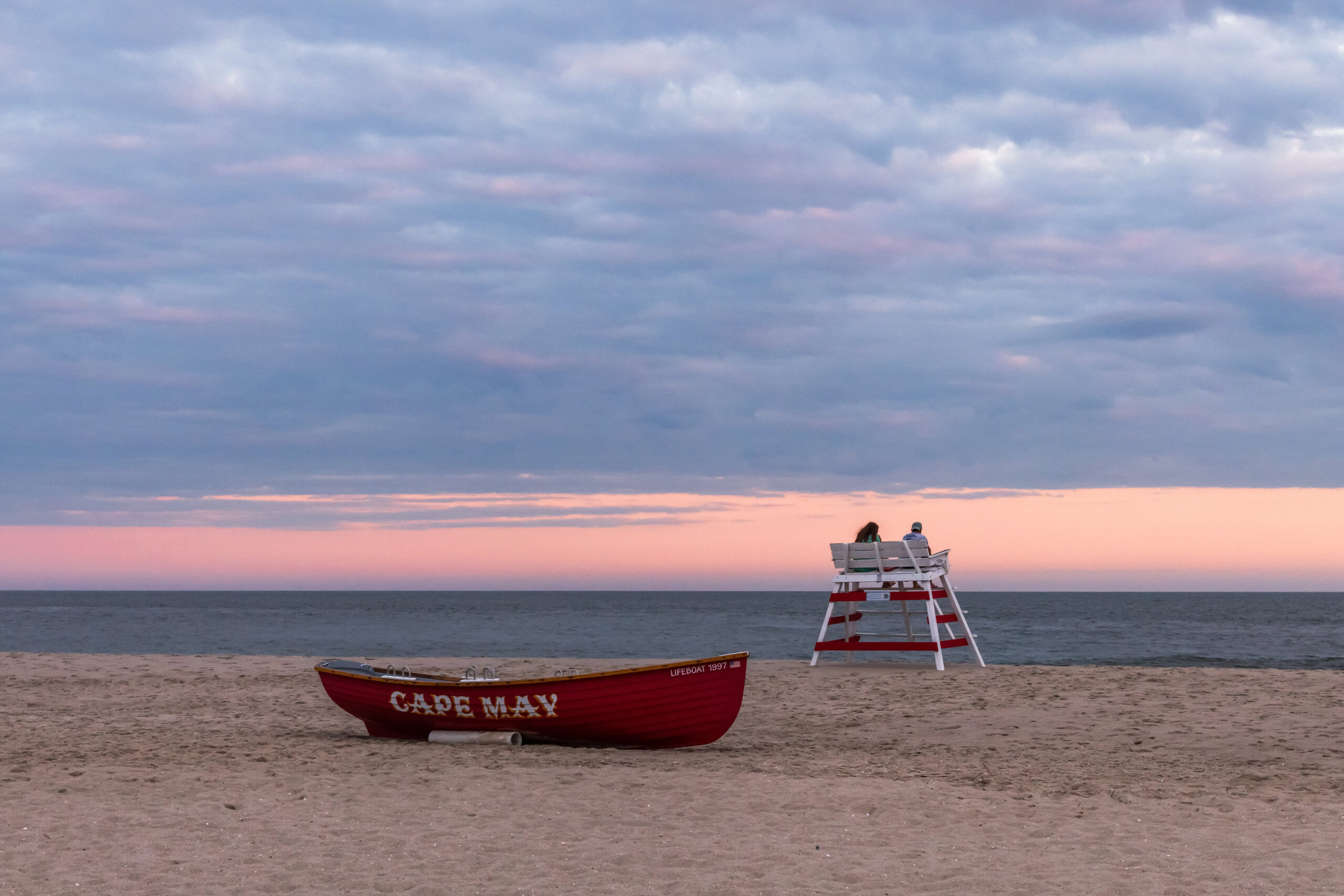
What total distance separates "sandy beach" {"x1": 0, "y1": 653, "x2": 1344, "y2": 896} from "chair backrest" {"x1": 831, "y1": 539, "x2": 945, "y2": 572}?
2.86 m

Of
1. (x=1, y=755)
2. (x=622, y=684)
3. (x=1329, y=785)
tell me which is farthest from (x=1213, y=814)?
(x=1, y=755)

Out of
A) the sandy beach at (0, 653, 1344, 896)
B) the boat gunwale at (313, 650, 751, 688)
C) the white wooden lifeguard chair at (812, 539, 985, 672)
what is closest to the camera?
the sandy beach at (0, 653, 1344, 896)

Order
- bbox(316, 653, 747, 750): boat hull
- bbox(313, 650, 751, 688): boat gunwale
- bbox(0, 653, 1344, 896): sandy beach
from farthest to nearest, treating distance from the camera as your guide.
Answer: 1. bbox(316, 653, 747, 750): boat hull
2. bbox(313, 650, 751, 688): boat gunwale
3. bbox(0, 653, 1344, 896): sandy beach

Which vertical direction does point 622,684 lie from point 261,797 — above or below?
above

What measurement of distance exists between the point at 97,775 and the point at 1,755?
6.79 ft

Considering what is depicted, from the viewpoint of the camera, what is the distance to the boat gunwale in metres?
11.5

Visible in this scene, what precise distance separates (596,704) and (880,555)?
773cm

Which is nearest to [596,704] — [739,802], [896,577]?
[739,802]

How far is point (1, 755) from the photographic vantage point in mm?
11500

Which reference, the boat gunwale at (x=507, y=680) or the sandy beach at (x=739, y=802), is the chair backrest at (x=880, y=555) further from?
the boat gunwale at (x=507, y=680)

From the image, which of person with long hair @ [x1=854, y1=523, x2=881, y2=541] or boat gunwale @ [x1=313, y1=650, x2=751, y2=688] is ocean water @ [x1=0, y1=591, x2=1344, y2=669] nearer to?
person with long hair @ [x1=854, y1=523, x2=881, y2=541]

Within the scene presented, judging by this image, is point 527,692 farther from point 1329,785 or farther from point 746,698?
point 1329,785

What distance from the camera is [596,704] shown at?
38.4ft

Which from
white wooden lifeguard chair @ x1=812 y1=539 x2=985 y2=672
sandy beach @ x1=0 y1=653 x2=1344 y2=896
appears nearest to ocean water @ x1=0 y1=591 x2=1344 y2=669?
white wooden lifeguard chair @ x1=812 y1=539 x2=985 y2=672
